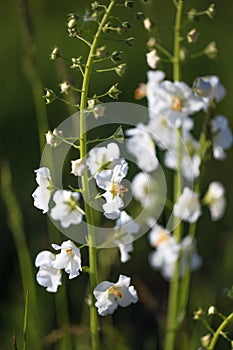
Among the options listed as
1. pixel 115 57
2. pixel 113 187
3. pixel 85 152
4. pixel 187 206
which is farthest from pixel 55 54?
pixel 187 206

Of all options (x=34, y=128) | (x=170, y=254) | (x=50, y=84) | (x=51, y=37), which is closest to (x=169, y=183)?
(x=34, y=128)

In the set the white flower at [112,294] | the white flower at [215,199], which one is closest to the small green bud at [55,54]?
the white flower at [112,294]

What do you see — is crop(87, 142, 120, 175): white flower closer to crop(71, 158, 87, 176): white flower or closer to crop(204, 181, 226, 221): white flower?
crop(71, 158, 87, 176): white flower

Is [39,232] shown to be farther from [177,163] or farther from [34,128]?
[177,163]

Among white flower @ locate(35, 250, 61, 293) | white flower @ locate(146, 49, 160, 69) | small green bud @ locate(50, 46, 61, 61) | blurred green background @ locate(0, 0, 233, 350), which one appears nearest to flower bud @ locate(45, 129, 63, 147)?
small green bud @ locate(50, 46, 61, 61)

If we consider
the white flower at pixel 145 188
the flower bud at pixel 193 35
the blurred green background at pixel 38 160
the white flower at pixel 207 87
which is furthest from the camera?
the blurred green background at pixel 38 160

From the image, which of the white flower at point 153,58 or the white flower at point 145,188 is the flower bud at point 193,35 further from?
the white flower at point 145,188
